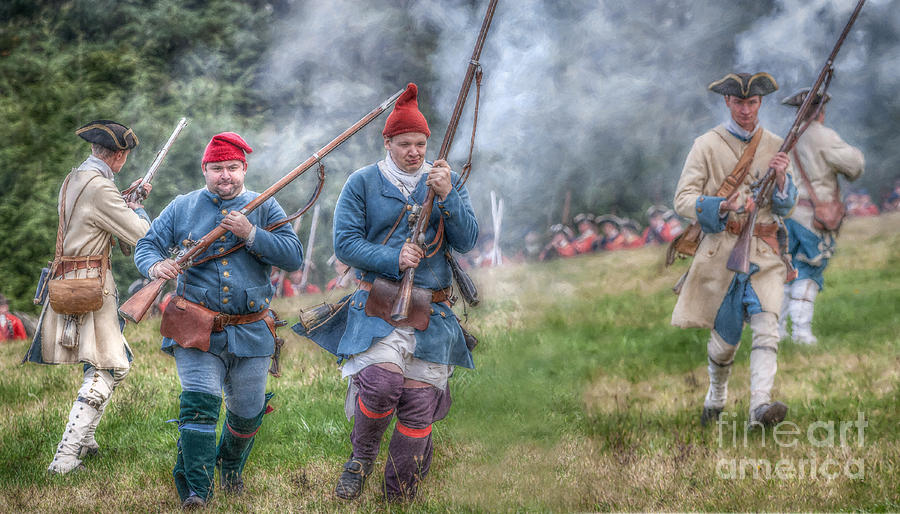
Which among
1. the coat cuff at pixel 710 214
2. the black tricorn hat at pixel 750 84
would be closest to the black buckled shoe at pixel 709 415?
the coat cuff at pixel 710 214

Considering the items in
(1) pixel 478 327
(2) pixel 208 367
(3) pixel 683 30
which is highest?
(3) pixel 683 30

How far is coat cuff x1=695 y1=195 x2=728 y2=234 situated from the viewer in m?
6.43

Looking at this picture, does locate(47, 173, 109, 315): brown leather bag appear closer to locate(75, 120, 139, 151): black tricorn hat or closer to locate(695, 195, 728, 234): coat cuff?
locate(75, 120, 139, 151): black tricorn hat

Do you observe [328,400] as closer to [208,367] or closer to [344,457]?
[344,457]

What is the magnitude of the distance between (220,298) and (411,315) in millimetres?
975

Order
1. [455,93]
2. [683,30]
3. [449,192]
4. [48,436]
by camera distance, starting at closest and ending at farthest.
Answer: [449,192] → [48,436] → [455,93] → [683,30]

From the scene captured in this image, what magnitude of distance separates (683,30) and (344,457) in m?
6.16

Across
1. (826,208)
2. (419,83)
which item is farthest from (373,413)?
(826,208)

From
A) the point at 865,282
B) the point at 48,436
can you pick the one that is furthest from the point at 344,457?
the point at 865,282

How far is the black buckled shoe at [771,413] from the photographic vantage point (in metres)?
6.20

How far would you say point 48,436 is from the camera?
21.2 ft

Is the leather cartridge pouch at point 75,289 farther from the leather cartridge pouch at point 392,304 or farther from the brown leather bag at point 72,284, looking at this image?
the leather cartridge pouch at point 392,304

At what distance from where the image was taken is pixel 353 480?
199 inches

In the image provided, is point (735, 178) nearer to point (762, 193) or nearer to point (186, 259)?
point (762, 193)
